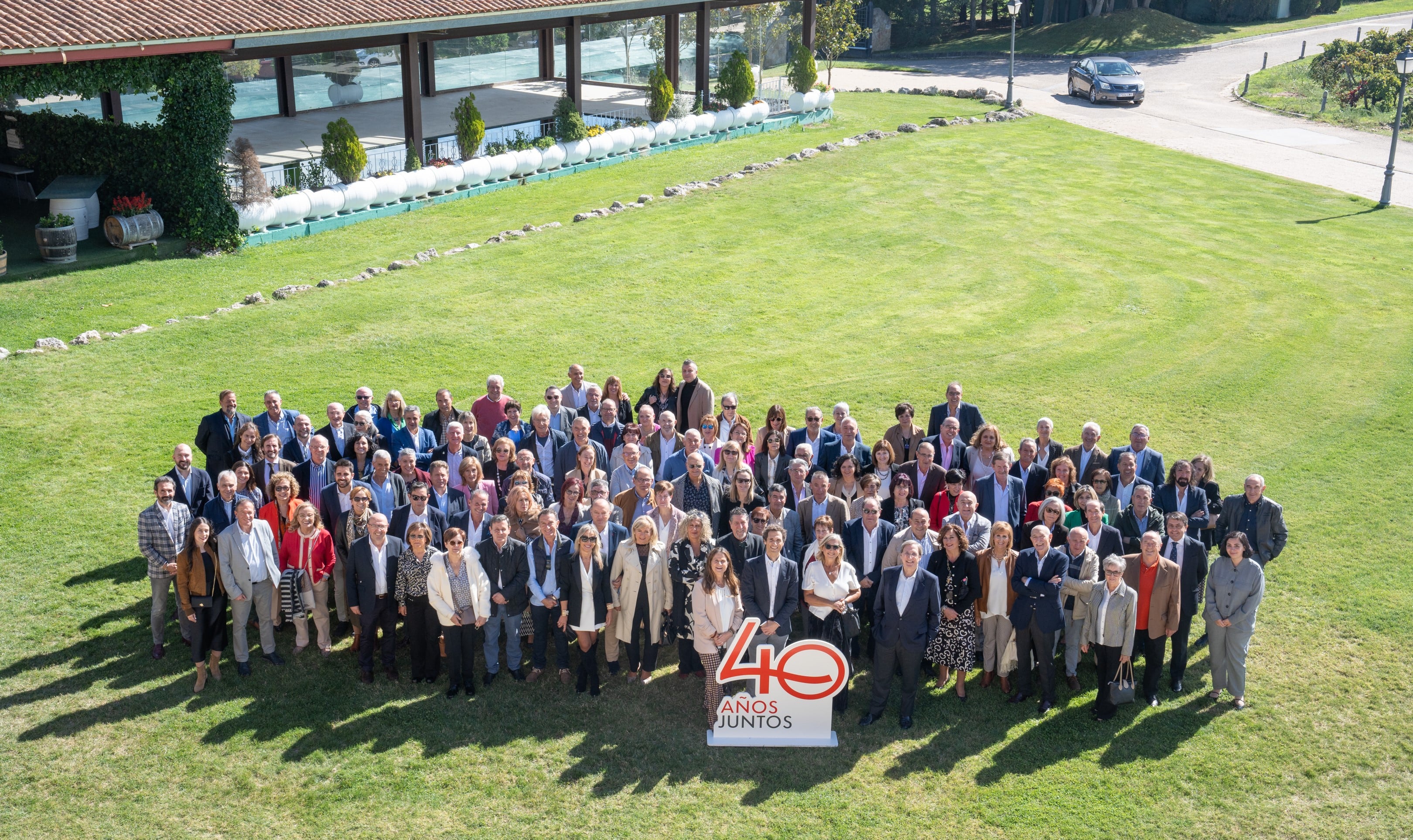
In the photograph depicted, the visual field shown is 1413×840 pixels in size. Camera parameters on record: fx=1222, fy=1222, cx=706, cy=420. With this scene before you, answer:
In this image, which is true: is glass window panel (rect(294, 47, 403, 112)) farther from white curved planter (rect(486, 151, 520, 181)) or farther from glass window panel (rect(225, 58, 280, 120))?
white curved planter (rect(486, 151, 520, 181))

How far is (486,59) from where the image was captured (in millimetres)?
33156

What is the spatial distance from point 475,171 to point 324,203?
3.65 metres

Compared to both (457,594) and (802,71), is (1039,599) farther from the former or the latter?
(802,71)

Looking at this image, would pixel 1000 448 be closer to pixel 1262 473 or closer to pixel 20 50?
pixel 1262 473

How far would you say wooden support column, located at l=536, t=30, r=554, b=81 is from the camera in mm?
34844

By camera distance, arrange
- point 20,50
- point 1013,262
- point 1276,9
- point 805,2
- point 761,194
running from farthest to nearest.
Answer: point 1276,9, point 805,2, point 761,194, point 1013,262, point 20,50

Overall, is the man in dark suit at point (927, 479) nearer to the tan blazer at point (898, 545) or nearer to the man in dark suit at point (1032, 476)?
the man in dark suit at point (1032, 476)

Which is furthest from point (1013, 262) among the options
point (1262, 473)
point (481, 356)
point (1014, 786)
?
point (1014, 786)

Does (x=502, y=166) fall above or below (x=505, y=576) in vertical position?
above

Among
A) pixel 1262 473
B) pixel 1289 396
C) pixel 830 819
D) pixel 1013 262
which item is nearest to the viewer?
pixel 830 819

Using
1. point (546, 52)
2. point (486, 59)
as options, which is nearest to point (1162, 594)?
point (486, 59)

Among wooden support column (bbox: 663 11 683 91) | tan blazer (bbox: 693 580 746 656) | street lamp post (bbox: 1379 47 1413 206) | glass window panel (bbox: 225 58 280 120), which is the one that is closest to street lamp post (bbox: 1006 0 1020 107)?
wooden support column (bbox: 663 11 683 91)

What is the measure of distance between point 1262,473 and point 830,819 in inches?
311

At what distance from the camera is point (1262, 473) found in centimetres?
1368
